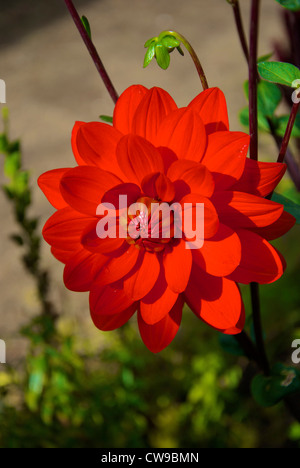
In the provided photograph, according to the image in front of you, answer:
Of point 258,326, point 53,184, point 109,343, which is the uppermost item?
point 53,184

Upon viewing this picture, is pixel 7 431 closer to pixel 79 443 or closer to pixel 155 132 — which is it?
pixel 79 443

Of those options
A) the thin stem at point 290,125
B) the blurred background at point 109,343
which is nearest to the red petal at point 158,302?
the thin stem at point 290,125

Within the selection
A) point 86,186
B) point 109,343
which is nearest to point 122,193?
point 86,186

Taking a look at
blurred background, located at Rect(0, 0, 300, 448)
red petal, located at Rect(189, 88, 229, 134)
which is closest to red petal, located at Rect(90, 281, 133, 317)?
red petal, located at Rect(189, 88, 229, 134)

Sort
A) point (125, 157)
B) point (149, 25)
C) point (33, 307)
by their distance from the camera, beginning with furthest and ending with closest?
point (149, 25)
point (33, 307)
point (125, 157)

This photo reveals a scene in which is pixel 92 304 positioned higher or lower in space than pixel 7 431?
higher

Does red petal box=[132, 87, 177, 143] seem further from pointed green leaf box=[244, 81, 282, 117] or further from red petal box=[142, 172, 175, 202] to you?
pointed green leaf box=[244, 81, 282, 117]

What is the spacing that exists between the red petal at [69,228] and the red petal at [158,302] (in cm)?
5

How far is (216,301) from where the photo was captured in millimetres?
272

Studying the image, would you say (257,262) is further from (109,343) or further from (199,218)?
(109,343)

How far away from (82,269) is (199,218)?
8 centimetres

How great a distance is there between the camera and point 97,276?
0.27 m
